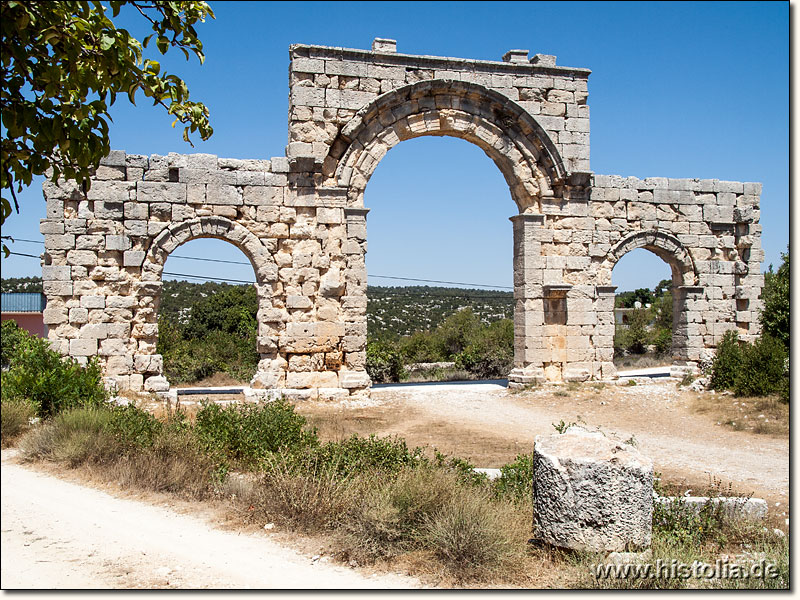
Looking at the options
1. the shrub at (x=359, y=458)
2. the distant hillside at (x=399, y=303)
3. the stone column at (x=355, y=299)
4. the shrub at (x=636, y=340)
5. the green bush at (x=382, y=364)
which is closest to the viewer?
the shrub at (x=359, y=458)

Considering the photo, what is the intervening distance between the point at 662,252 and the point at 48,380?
1237 centimetres

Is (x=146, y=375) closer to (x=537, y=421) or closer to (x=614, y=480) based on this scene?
(x=537, y=421)

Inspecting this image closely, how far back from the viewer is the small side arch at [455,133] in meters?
13.4

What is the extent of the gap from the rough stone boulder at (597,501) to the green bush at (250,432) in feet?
10.3

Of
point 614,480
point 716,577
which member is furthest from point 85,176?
point 716,577

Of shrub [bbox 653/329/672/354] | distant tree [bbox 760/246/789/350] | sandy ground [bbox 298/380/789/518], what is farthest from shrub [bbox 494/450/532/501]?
shrub [bbox 653/329/672/354]

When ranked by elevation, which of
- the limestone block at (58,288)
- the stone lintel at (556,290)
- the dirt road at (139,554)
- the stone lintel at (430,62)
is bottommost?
the dirt road at (139,554)

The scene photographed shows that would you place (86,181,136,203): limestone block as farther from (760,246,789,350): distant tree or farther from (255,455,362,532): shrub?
(760,246,789,350): distant tree

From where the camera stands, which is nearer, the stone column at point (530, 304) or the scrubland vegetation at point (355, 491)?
the scrubland vegetation at point (355, 491)

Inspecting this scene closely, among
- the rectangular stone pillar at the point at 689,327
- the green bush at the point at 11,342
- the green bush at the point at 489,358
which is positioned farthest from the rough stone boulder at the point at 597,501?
the green bush at the point at 489,358

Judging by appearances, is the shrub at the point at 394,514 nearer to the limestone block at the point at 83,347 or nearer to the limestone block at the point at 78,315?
the limestone block at the point at 83,347

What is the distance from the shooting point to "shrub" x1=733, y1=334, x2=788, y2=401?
12.6 metres

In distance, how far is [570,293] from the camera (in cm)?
1421

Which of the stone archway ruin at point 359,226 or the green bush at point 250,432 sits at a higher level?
the stone archway ruin at point 359,226
